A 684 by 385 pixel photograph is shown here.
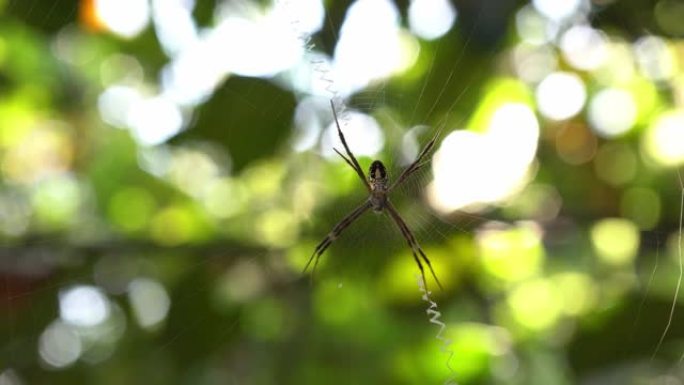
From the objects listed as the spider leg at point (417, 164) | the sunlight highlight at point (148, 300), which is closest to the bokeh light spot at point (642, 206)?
the spider leg at point (417, 164)

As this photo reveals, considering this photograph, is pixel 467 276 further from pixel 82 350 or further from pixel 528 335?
pixel 82 350

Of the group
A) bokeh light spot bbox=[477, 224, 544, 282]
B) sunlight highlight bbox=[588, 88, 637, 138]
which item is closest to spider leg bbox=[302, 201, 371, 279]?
bokeh light spot bbox=[477, 224, 544, 282]

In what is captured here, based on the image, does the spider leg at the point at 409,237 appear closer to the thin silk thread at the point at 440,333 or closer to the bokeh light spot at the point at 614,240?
the thin silk thread at the point at 440,333

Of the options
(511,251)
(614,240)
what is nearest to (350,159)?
(511,251)

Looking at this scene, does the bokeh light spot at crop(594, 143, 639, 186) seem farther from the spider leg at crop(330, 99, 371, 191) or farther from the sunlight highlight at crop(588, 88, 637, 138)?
the spider leg at crop(330, 99, 371, 191)

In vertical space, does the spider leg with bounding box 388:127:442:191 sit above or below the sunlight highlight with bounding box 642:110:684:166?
above

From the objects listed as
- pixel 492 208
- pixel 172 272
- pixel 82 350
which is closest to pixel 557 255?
pixel 492 208
